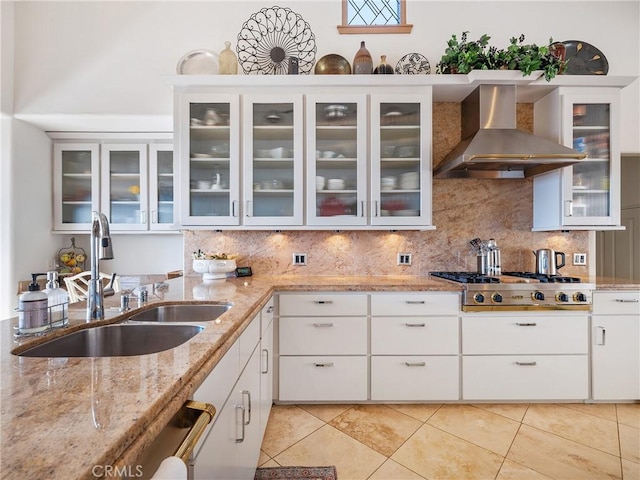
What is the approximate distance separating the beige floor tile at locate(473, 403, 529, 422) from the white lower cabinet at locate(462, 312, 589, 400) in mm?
76

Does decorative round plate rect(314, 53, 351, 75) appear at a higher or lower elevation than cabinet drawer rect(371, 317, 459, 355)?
higher

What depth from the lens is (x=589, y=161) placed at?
96.1 inches

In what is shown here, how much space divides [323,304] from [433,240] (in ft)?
4.15

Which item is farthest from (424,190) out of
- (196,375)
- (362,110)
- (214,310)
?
(196,375)

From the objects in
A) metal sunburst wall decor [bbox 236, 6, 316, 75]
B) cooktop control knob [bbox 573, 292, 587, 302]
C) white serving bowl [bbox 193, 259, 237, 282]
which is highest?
metal sunburst wall decor [bbox 236, 6, 316, 75]

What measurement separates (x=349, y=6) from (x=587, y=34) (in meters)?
2.20

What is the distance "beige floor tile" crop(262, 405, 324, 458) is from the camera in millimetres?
1797

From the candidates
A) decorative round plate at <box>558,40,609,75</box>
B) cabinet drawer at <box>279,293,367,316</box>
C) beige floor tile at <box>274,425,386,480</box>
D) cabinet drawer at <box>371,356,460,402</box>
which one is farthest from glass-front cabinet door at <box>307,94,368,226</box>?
decorative round plate at <box>558,40,609,75</box>

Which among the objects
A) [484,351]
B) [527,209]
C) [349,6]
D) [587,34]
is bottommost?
[484,351]

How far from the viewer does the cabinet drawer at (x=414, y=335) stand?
84.8 inches

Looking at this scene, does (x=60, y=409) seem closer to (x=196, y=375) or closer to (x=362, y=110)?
(x=196, y=375)

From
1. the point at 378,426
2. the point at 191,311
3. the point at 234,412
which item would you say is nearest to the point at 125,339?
the point at 191,311

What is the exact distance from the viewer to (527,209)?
9.02 feet

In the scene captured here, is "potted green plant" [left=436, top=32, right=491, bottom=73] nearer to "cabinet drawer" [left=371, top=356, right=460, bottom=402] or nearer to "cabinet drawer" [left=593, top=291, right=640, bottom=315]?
"cabinet drawer" [left=593, top=291, right=640, bottom=315]
